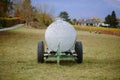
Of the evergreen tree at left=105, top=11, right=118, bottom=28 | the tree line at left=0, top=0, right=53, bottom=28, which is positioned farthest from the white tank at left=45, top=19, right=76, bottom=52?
the tree line at left=0, top=0, right=53, bottom=28

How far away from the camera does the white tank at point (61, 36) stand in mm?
11531

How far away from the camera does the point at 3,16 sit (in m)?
35.9

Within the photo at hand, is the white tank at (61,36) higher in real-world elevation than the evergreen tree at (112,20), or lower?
lower

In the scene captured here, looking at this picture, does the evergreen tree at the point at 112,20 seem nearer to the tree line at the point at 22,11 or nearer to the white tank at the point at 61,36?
the white tank at the point at 61,36

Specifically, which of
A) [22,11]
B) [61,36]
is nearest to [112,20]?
[61,36]

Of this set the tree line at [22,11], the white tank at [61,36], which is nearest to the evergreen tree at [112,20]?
the white tank at [61,36]

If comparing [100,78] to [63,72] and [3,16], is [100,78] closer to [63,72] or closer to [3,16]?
[63,72]

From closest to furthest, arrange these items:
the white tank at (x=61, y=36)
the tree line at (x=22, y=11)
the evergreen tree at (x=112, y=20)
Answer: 1. the white tank at (x=61, y=36)
2. the evergreen tree at (x=112, y=20)
3. the tree line at (x=22, y=11)

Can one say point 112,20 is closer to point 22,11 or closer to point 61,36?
point 61,36

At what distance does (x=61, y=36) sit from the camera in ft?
37.7

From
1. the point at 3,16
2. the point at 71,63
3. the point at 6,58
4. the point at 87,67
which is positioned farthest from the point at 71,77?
the point at 3,16

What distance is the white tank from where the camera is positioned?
11.5 meters

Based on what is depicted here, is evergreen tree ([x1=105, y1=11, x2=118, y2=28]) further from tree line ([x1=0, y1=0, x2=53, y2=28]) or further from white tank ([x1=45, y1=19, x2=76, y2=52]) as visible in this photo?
tree line ([x1=0, y1=0, x2=53, y2=28])

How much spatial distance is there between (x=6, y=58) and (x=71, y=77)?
13.1 ft
